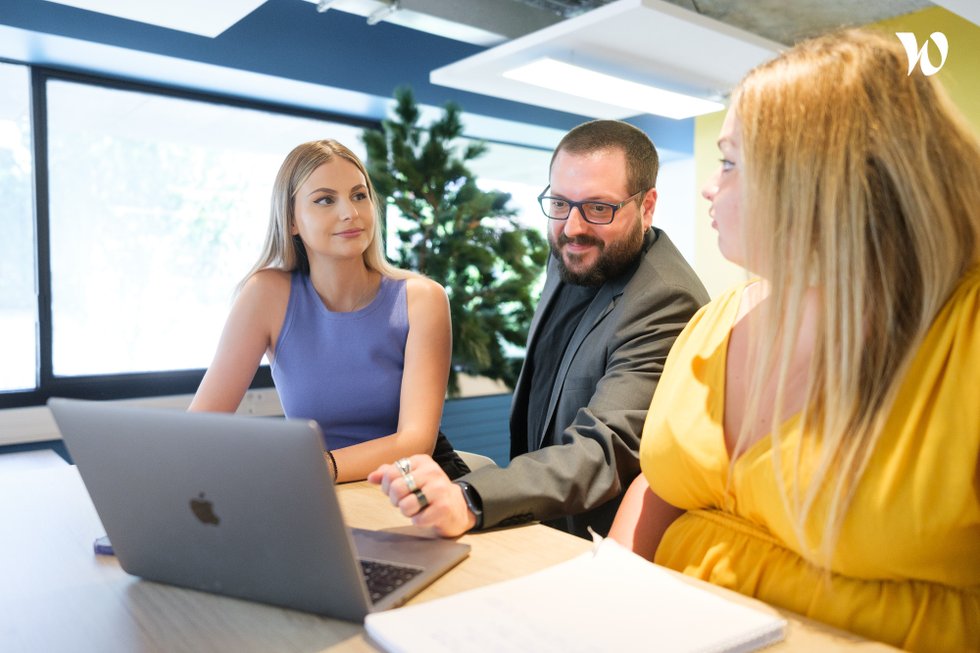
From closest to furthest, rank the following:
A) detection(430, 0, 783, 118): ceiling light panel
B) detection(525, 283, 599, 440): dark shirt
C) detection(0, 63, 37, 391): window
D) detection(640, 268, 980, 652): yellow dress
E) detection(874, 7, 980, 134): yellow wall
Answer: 1. detection(640, 268, 980, 652): yellow dress
2. detection(525, 283, 599, 440): dark shirt
3. detection(430, 0, 783, 118): ceiling light panel
4. detection(0, 63, 37, 391): window
5. detection(874, 7, 980, 134): yellow wall

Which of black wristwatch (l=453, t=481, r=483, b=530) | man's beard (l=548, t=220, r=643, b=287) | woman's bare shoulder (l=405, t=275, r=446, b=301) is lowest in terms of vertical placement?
black wristwatch (l=453, t=481, r=483, b=530)

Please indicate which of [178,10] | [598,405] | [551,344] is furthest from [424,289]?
[178,10]

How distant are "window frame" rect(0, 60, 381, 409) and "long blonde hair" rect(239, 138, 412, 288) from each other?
2.09 metres

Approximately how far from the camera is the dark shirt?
6.76 ft

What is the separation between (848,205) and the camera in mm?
1022

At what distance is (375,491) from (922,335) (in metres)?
0.99

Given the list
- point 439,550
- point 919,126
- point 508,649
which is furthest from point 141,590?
point 919,126

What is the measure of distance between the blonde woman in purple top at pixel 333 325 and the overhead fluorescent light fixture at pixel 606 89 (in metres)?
1.91

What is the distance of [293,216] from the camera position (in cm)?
218

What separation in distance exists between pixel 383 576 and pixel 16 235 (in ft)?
11.3

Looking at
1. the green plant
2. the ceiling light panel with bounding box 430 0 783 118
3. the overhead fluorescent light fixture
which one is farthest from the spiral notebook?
the overhead fluorescent light fixture

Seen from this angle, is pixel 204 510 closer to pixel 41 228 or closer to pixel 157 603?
pixel 157 603

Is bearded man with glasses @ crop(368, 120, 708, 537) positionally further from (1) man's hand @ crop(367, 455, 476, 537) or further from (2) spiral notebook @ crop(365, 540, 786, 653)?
(2) spiral notebook @ crop(365, 540, 786, 653)

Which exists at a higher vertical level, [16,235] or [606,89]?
[606,89]
